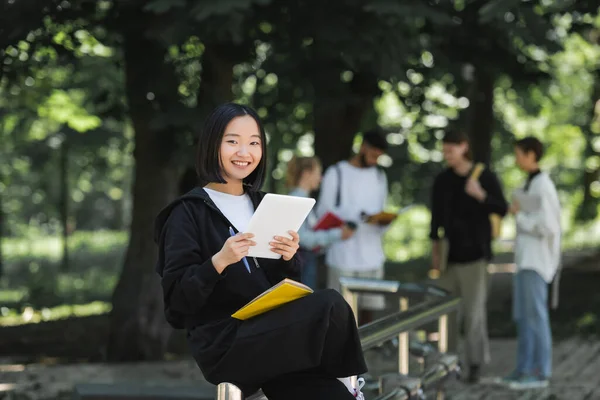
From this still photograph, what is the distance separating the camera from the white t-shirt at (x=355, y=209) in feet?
26.6

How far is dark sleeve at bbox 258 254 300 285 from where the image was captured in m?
3.22

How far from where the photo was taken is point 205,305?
10.3 ft

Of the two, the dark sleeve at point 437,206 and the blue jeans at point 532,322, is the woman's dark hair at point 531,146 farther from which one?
the blue jeans at point 532,322

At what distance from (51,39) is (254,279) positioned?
630 cm

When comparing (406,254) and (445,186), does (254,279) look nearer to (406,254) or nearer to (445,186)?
(445,186)

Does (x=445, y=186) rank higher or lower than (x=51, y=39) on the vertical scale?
lower

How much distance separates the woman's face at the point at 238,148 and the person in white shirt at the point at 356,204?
187 inches

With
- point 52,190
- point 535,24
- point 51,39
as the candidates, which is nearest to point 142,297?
point 51,39

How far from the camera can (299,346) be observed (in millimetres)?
2887

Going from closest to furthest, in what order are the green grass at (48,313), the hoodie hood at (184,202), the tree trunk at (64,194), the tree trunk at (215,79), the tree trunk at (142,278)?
the hoodie hood at (184,202) → the tree trunk at (215,79) → the tree trunk at (142,278) → the green grass at (48,313) → the tree trunk at (64,194)

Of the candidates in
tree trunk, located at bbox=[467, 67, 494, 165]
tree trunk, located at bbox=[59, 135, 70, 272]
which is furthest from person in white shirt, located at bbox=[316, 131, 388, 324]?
tree trunk, located at bbox=[59, 135, 70, 272]

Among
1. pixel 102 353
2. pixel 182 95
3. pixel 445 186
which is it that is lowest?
pixel 102 353

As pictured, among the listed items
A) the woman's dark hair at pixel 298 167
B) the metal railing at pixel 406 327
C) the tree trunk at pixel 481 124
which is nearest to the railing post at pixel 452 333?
the metal railing at pixel 406 327

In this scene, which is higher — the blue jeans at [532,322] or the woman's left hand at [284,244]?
the woman's left hand at [284,244]
